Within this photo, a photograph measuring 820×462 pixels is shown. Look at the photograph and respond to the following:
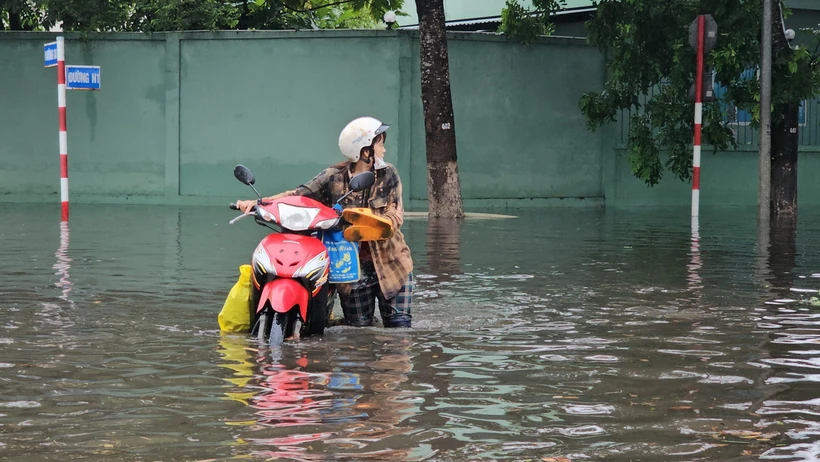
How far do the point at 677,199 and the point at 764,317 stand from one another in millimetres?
15695

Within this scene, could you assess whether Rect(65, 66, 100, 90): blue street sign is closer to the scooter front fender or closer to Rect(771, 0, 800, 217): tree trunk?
Rect(771, 0, 800, 217): tree trunk

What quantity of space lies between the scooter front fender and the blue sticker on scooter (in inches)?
12.3

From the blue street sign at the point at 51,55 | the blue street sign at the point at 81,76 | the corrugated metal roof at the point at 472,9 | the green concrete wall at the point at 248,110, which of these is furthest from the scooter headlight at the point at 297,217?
the corrugated metal roof at the point at 472,9

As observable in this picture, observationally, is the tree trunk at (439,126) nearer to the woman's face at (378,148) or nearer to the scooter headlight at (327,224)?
the woman's face at (378,148)

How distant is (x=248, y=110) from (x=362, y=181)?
600 inches

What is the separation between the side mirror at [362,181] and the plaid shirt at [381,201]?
20.4 inches

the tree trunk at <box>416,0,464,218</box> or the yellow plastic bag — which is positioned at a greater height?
the tree trunk at <box>416,0,464,218</box>

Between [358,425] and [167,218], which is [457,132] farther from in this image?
[358,425]

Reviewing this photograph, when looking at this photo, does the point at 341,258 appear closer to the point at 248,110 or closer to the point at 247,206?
the point at 247,206

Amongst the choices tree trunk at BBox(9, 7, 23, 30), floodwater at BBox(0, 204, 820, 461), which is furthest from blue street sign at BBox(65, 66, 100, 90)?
tree trunk at BBox(9, 7, 23, 30)

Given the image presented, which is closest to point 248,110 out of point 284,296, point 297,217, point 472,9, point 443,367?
point 472,9

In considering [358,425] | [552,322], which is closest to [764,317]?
[552,322]

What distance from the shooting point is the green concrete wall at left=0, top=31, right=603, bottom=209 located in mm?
21828

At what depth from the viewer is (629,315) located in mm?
8477
